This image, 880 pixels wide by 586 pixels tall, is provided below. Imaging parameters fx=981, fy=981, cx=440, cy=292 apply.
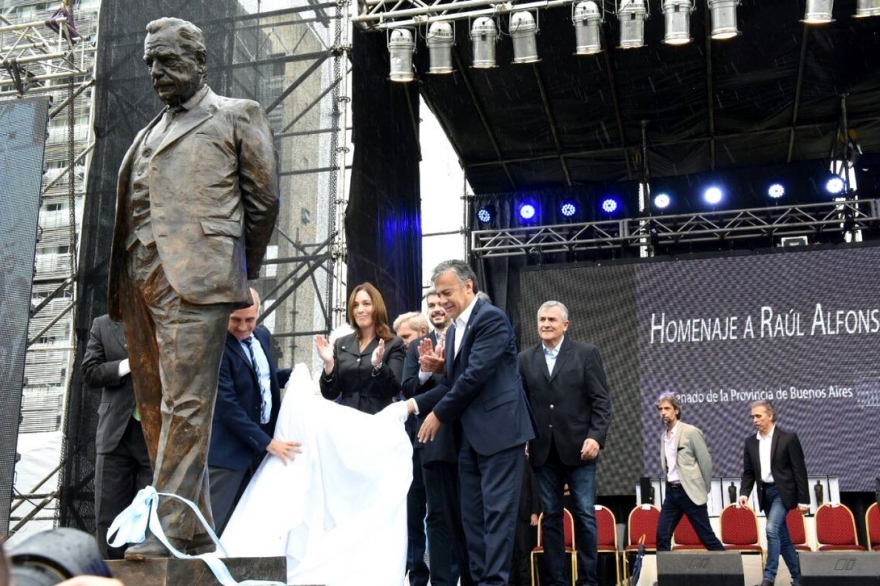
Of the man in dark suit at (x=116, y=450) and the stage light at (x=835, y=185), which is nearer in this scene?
the man in dark suit at (x=116, y=450)

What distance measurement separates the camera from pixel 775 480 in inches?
323

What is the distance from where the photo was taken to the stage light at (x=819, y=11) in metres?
8.78

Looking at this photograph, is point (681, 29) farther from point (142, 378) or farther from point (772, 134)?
point (142, 378)

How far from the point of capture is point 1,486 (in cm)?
646

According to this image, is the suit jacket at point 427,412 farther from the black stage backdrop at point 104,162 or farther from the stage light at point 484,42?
the stage light at point 484,42

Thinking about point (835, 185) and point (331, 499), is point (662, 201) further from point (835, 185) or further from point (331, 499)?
point (331, 499)

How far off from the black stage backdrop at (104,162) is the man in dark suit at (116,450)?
1.96 m

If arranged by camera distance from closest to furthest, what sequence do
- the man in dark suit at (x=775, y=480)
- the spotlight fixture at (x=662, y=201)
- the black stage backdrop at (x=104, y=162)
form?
the black stage backdrop at (x=104, y=162) < the man in dark suit at (x=775, y=480) < the spotlight fixture at (x=662, y=201)

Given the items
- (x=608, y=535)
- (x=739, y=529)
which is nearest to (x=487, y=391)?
(x=608, y=535)

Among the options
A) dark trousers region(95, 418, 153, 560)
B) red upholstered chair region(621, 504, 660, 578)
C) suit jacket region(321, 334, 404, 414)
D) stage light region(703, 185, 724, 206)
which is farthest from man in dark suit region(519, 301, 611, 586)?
stage light region(703, 185, 724, 206)

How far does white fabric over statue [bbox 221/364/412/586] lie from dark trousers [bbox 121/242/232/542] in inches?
49.5

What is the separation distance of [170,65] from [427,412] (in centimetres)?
232

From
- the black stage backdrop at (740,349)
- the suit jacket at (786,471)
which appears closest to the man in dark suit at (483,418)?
the suit jacket at (786,471)

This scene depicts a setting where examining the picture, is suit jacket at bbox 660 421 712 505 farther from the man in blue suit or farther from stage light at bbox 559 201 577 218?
stage light at bbox 559 201 577 218
